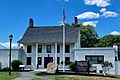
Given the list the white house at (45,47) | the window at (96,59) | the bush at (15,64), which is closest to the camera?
the window at (96,59)

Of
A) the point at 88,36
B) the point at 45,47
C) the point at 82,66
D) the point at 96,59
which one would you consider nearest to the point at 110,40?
the point at 88,36

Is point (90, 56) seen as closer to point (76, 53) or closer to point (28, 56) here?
point (76, 53)

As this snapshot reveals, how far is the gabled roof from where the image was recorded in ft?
192

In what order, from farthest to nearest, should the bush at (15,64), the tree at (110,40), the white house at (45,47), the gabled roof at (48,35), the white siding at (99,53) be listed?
the tree at (110,40)
the gabled roof at (48,35)
the white house at (45,47)
the bush at (15,64)
the white siding at (99,53)

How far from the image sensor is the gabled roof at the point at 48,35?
5838 centimetres

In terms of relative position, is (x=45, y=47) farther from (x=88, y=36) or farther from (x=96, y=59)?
(x=88, y=36)

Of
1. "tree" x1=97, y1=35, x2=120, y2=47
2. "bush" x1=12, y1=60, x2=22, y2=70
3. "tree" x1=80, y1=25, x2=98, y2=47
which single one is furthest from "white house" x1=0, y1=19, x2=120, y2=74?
"tree" x1=97, y1=35, x2=120, y2=47

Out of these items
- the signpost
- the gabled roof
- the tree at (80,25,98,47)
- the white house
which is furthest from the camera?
the tree at (80,25,98,47)

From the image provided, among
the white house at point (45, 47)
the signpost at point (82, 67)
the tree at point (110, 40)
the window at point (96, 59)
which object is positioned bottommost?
the signpost at point (82, 67)

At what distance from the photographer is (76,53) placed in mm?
53625

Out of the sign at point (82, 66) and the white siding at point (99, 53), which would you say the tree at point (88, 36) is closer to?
the white siding at point (99, 53)

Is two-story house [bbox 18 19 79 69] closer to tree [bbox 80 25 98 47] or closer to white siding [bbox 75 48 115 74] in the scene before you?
white siding [bbox 75 48 115 74]

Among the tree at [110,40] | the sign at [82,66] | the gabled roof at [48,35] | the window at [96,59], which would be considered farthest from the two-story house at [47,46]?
the tree at [110,40]

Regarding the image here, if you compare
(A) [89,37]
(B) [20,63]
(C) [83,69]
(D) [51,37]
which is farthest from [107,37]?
(C) [83,69]
